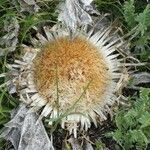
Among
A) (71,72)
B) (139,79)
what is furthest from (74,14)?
(139,79)

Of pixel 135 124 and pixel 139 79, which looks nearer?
pixel 135 124

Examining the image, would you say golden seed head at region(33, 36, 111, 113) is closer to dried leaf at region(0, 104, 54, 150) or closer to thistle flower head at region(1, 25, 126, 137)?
thistle flower head at region(1, 25, 126, 137)

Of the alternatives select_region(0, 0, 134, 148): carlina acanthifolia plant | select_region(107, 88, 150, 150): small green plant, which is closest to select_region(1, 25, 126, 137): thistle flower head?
select_region(0, 0, 134, 148): carlina acanthifolia plant

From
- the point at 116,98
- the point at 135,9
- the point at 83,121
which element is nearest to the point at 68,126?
the point at 83,121

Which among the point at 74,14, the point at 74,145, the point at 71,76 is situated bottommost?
the point at 74,145

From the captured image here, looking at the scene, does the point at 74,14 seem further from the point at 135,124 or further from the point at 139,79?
the point at 135,124

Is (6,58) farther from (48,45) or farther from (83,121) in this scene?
(83,121)

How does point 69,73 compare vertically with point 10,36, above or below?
below

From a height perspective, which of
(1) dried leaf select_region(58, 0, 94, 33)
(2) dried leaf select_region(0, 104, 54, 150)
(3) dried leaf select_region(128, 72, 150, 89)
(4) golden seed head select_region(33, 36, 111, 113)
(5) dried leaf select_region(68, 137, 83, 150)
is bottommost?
(5) dried leaf select_region(68, 137, 83, 150)
